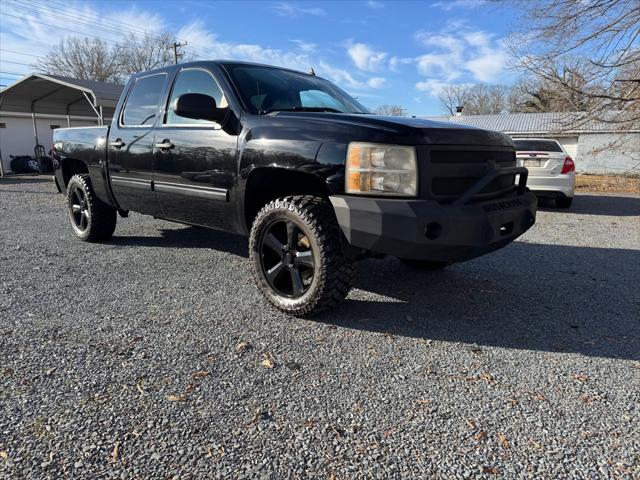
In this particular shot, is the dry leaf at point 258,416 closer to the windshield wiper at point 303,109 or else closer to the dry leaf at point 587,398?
the dry leaf at point 587,398

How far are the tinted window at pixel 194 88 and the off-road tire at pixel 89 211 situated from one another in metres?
1.91

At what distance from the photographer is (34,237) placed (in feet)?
21.0

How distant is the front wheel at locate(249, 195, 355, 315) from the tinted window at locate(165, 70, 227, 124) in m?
1.14

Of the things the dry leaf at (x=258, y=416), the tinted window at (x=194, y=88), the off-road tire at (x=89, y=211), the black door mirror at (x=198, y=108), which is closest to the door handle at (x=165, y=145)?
the tinted window at (x=194, y=88)

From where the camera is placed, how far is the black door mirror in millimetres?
3461

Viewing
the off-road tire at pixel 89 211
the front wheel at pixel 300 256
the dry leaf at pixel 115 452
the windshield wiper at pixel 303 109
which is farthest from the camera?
the off-road tire at pixel 89 211

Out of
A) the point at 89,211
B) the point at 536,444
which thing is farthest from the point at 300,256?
the point at 89,211

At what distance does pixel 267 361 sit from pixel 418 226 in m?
1.23

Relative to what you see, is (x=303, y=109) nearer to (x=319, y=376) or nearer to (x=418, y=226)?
(x=418, y=226)

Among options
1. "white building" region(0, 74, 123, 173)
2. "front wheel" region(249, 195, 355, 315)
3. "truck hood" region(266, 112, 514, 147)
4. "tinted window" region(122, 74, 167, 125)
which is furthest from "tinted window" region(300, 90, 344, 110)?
"white building" region(0, 74, 123, 173)

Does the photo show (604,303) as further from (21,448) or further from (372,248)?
(21,448)

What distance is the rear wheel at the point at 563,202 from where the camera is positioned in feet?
33.3

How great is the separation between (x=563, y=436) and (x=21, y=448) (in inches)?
94.2

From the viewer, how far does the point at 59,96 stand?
21.1m
